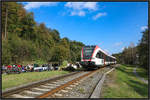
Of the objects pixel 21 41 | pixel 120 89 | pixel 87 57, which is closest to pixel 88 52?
pixel 87 57

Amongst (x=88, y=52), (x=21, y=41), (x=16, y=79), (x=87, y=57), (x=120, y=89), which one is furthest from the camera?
(x=21, y=41)

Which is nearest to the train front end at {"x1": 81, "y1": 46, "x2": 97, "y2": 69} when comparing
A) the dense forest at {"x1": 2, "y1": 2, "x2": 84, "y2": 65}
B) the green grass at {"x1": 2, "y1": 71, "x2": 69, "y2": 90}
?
the green grass at {"x1": 2, "y1": 71, "x2": 69, "y2": 90}

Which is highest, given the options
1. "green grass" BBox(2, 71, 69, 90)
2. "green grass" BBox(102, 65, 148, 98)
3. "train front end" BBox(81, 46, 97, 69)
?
"train front end" BBox(81, 46, 97, 69)

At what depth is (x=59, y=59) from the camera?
3572 cm

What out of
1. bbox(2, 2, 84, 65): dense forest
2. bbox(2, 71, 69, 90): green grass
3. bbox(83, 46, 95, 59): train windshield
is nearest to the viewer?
bbox(2, 71, 69, 90): green grass

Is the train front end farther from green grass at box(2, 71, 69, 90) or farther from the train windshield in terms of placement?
green grass at box(2, 71, 69, 90)

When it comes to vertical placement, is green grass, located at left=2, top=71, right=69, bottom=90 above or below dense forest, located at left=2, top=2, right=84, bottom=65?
below

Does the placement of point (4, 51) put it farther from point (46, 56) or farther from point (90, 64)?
point (46, 56)

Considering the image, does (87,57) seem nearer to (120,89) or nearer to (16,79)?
(120,89)

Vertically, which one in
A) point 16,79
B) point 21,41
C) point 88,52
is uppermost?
point 21,41

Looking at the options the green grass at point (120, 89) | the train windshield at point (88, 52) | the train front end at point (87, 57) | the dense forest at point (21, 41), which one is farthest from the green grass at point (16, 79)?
the dense forest at point (21, 41)

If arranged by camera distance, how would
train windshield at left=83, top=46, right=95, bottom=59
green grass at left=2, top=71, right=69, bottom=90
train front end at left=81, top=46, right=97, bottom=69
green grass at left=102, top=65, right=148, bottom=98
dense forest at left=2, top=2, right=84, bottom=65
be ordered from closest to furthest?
green grass at left=102, top=65, right=148, bottom=98 < green grass at left=2, top=71, right=69, bottom=90 < train front end at left=81, top=46, right=97, bottom=69 < train windshield at left=83, top=46, right=95, bottom=59 < dense forest at left=2, top=2, right=84, bottom=65

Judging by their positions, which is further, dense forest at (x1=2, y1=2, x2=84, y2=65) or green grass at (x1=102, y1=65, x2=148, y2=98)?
dense forest at (x1=2, y1=2, x2=84, y2=65)

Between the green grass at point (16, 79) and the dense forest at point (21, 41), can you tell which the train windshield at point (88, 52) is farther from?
the dense forest at point (21, 41)
